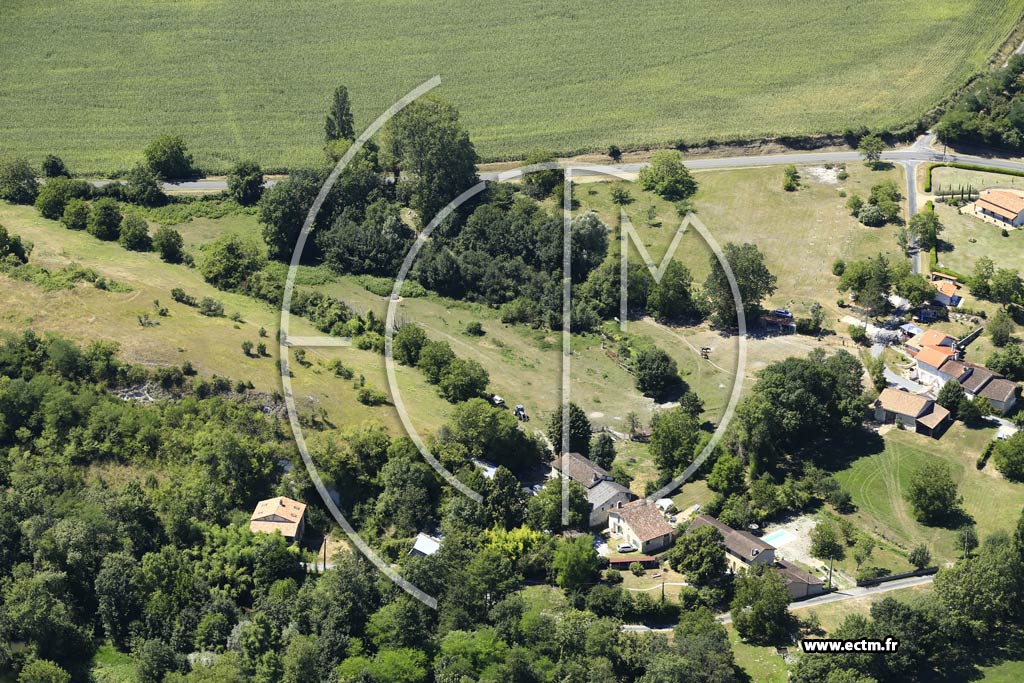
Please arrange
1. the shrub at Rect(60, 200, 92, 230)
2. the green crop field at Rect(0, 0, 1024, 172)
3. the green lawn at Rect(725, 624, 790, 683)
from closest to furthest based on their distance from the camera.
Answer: the green lawn at Rect(725, 624, 790, 683)
the shrub at Rect(60, 200, 92, 230)
the green crop field at Rect(0, 0, 1024, 172)

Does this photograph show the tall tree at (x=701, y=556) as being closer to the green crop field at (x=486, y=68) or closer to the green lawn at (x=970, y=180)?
the green lawn at (x=970, y=180)

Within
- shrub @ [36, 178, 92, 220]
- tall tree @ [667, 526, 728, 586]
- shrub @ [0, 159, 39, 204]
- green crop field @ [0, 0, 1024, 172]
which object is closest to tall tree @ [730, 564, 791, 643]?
tall tree @ [667, 526, 728, 586]

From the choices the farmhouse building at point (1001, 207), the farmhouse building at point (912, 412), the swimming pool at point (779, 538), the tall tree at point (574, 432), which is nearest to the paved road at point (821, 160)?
the farmhouse building at point (1001, 207)

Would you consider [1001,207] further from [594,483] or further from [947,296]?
[594,483]

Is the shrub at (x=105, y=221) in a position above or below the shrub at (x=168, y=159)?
below

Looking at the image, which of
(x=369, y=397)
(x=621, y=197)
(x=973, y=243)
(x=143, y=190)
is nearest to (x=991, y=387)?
(x=973, y=243)

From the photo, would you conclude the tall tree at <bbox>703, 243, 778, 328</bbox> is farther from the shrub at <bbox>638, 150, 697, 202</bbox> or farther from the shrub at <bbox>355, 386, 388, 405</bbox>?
the shrub at <bbox>355, 386, 388, 405</bbox>

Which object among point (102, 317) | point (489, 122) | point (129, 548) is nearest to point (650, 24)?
point (489, 122)
